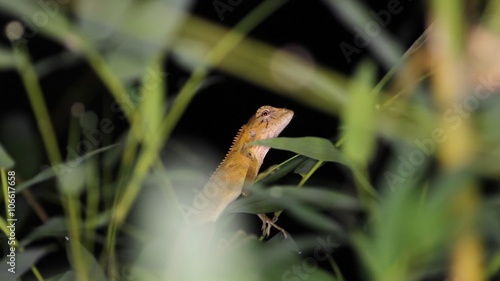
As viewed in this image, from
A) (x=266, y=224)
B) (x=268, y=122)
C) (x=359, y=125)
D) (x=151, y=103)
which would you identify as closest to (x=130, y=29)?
(x=151, y=103)

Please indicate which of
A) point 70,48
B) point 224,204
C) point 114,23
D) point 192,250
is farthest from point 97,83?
point 192,250

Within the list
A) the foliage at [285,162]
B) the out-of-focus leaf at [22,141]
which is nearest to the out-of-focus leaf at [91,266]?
the foliage at [285,162]

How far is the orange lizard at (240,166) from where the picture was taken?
1041 mm

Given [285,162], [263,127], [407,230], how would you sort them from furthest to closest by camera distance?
[263,127], [285,162], [407,230]

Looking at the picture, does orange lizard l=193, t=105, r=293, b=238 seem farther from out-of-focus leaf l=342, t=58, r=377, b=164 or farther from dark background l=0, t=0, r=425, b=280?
out-of-focus leaf l=342, t=58, r=377, b=164

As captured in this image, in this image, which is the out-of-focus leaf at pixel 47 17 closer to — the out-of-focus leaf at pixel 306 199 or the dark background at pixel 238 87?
the dark background at pixel 238 87

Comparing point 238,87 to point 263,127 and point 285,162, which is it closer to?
point 263,127

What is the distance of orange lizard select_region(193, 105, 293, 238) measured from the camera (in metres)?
1.04

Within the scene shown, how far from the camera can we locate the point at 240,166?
1.08 meters

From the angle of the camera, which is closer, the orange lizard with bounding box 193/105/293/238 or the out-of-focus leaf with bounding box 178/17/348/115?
the out-of-focus leaf with bounding box 178/17/348/115

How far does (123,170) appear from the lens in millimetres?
1031

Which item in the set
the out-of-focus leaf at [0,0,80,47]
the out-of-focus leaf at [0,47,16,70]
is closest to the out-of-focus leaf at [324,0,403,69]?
the out-of-focus leaf at [0,0,80,47]

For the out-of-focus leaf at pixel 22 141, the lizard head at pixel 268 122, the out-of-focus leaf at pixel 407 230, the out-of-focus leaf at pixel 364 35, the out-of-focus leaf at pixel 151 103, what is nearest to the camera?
the out-of-focus leaf at pixel 407 230

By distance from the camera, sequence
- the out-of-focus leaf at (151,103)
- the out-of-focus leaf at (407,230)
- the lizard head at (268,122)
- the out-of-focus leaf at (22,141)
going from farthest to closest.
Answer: the out-of-focus leaf at (22,141)
the lizard head at (268,122)
the out-of-focus leaf at (151,103)
the out-of-focus leaf at (407,230)
